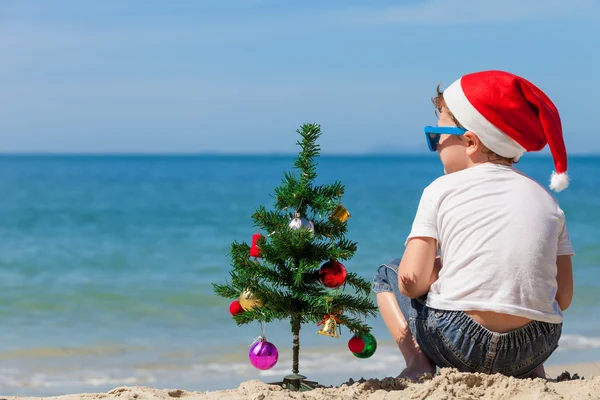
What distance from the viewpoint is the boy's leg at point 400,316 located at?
10.7ft

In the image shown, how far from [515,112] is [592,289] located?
18.2ft

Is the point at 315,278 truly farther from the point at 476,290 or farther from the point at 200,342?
the point at 200,342

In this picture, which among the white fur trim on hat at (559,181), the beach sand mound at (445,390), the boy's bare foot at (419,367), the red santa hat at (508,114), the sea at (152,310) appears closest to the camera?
the beach sand mound at (445,390)

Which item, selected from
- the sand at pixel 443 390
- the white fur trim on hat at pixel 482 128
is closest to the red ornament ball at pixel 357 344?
the sand at pixel 443 390

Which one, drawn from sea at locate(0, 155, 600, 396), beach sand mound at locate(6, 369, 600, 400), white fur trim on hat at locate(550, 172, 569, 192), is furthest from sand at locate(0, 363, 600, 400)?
sea at locate(0, 155, 600, 396)

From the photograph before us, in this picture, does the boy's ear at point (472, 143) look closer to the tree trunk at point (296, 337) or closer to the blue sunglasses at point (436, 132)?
the blue sunglasses at point (436, 132)

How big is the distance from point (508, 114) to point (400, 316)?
0.93m

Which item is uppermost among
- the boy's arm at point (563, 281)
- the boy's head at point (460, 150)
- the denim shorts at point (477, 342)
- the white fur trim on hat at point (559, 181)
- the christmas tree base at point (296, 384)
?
the boy's head at point (460, 150)

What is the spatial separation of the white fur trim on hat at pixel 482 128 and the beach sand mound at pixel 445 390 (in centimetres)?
84

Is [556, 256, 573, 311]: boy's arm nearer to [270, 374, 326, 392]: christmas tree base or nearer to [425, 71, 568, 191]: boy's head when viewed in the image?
[425, 71, 568, 191]: boy's head

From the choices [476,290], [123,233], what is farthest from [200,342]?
[123,233]

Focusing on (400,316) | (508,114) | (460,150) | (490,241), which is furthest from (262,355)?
(508,114)

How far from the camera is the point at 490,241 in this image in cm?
290

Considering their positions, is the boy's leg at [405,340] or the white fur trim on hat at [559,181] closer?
the white fur trim on hat at [559,181]
